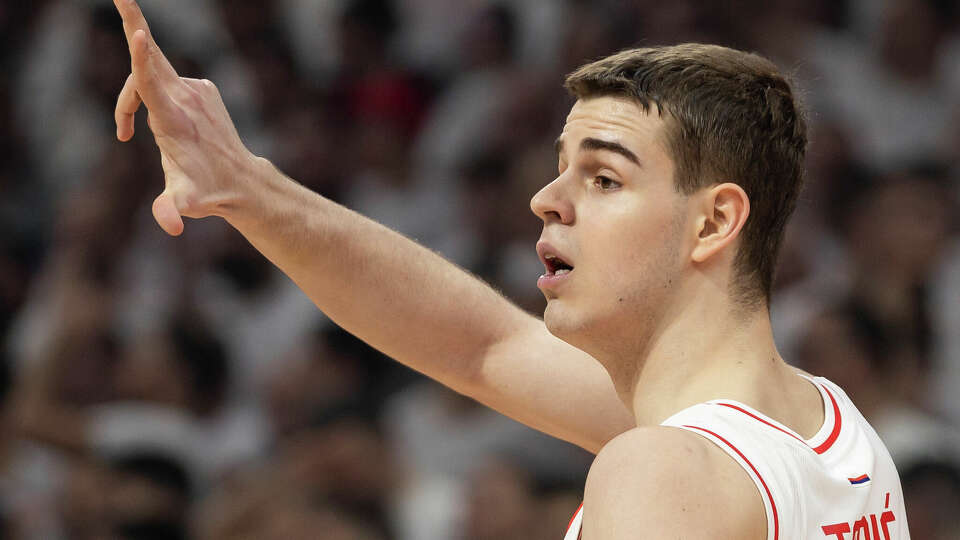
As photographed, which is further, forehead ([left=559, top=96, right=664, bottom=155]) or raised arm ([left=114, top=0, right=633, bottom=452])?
raised arm ([left=114, top=0, right=633, bottom=452])

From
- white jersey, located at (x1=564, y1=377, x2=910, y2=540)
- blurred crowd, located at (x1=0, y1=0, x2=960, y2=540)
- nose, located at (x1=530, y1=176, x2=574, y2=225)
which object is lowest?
white jersey, located at (x1=564, y1=377, x2=910, y2=540)

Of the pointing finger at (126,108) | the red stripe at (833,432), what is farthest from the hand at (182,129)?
the red stripe at (833,432)

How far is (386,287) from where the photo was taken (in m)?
3.00

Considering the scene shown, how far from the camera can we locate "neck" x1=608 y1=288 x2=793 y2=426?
91.1 inches

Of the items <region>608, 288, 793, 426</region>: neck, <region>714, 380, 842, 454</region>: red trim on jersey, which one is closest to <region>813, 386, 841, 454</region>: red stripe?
<region>714, 380, 842, 454</region>: red trim on jersey

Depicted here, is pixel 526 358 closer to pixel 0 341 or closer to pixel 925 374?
pixel 925 374

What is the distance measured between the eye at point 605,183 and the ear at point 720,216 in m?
0.16

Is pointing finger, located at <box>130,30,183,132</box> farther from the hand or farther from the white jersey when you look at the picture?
the white jersey

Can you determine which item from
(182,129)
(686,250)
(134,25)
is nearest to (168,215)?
(182,129)

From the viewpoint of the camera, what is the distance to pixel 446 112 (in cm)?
682

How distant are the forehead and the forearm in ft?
2.21

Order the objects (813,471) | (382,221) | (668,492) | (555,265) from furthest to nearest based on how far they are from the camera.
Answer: (382,221) → (555,265) → (813,471) → (668,492)

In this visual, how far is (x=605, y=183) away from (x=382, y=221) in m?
4.25

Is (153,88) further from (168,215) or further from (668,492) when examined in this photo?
(668,492)
